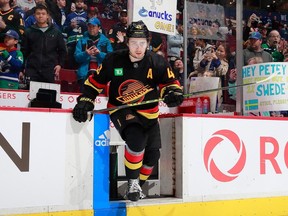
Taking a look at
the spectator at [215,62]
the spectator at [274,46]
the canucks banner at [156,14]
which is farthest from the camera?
the spectator at [274,46]

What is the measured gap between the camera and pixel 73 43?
7004mm

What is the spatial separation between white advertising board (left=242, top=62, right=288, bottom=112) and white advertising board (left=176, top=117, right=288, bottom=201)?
1.88 ft

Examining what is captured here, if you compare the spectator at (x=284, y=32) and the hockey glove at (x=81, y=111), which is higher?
the spectator at (x=284, y=32)

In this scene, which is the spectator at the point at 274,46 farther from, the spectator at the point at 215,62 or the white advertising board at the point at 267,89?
the white advertising board at the point at 267,89

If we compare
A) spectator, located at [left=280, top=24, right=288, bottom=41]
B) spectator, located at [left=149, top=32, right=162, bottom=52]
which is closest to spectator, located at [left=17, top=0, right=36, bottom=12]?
spectator, located at [left=149, top=32, right=162, bottom=52]

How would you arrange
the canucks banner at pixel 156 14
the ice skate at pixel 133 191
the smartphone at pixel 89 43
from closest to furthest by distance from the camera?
1. the ice skate at pixel 133 191
2. the canucks banner at pixel 156 14
3. the smartphone at pixel 89 43

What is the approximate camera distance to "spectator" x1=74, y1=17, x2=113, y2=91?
22.9ft

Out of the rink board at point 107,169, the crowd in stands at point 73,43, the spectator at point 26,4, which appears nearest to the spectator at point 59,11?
the crowd in stands at point 73,43

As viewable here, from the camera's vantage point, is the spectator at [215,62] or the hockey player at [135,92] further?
the spectator at [215,62]

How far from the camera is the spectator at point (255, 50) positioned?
312 inches

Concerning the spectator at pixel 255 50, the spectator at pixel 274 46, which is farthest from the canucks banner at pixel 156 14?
the spectator at pixel 274 46

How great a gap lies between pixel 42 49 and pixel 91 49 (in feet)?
2.48

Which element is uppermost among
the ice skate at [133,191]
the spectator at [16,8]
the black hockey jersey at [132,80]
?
the spectator at [16,8]

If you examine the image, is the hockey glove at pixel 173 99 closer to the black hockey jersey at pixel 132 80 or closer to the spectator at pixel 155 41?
the black hockey jersey at pixel 132 80
